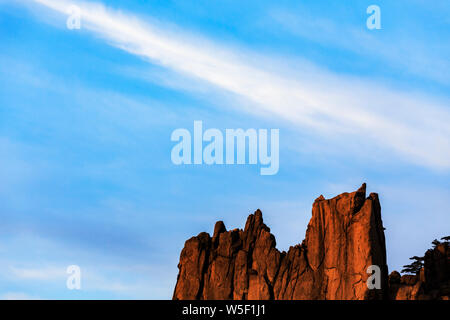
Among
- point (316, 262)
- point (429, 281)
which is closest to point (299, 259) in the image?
point (316, 262)

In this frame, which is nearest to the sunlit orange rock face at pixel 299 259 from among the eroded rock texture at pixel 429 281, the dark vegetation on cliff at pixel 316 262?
the dark vegetation on cliff at pixel 316 262

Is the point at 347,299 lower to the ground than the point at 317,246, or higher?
lower

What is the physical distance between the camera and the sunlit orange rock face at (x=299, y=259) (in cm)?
11462

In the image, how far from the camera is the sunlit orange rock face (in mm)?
114625

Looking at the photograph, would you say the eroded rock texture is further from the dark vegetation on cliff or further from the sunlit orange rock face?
the sunlit orange rock face

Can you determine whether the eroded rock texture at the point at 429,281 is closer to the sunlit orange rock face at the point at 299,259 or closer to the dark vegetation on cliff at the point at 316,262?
the dark vegetation on cliff at the point at 316,262

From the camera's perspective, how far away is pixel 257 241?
131 meters

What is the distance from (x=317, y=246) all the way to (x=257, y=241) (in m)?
12.3

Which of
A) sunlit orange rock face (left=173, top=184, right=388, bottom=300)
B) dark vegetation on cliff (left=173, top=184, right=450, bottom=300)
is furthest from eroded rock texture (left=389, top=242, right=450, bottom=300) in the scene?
sunlit orange rock face (left=173, top=184, right=388, bottom=300)
